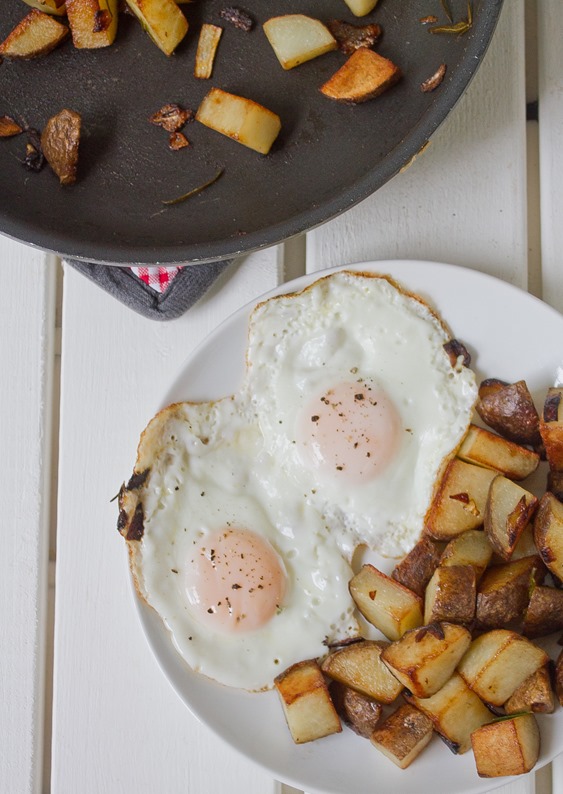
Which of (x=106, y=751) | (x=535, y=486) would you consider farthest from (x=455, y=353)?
(x=106, y=751)

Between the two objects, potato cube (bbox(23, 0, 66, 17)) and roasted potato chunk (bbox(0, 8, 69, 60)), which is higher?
potato cube (bbox(23, 0, 66, 17))

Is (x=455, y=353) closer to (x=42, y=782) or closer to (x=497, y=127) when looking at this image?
(x=497, y=127)

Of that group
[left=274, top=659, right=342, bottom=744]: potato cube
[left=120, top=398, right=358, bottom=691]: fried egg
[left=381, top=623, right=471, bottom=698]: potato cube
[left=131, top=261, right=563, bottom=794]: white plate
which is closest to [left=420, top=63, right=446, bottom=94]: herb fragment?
[left=131, top=261, right=563, bottom=794]: white plate

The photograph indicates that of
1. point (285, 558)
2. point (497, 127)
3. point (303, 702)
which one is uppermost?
point (497, 127)

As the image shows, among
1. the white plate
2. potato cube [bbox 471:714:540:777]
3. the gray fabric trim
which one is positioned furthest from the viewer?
the gray fabric trim

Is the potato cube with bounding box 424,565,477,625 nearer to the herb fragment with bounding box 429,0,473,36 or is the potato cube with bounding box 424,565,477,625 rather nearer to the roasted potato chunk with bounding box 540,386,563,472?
the roasted potato chunk with bounding box 540,386,563,472

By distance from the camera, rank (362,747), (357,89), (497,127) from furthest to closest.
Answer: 1. (497,127)
2. (362,747)
3. (357,89)

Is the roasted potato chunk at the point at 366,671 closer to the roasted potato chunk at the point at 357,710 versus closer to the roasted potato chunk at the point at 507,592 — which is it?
the roasted potato chunk at the point at 357,710

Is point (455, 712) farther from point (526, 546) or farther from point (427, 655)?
point (526, 546)
